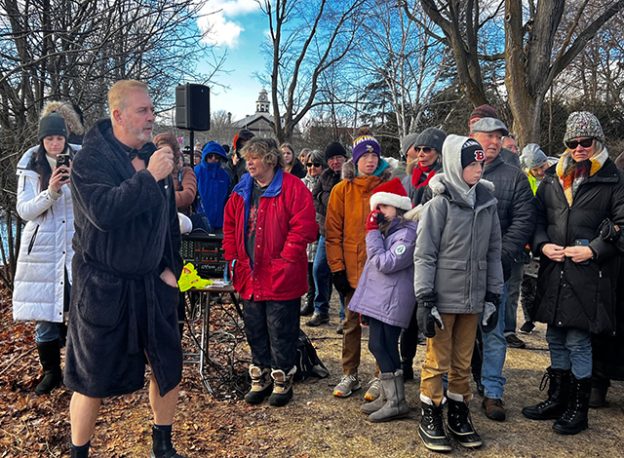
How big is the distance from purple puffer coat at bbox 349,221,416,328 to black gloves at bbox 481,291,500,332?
1.73 feet

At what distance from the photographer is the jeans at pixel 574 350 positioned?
3416mm

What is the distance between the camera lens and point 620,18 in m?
19.4

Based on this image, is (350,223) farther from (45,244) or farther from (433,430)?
(45,244)

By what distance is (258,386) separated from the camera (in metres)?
3.91

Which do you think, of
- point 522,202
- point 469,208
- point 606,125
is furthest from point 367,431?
point 606,125

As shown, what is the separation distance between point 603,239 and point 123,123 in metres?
3.13

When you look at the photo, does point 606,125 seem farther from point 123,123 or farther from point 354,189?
point 123,123

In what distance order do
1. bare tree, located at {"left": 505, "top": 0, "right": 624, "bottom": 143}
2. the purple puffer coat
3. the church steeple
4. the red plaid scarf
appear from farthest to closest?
the church steeple < bare tree, located at {"left": 505, "top": 0, "right": 624, "bottom": 143} < the red plaid scarf < the purple puffer coat

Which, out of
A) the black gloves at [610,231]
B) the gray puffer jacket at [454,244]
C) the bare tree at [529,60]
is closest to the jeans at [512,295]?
the black gloves at [610,231]

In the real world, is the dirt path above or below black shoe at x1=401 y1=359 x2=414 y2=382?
below

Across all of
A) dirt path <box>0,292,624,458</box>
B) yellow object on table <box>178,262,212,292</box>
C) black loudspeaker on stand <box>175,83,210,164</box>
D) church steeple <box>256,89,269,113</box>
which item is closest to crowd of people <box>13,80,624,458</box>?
dirt path <box>0,292,624,458</box>

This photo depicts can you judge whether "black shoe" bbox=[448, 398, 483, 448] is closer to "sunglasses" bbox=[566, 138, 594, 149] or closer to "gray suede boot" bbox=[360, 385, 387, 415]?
"gray suede boot" bbox=[360, 385, 387, 415]

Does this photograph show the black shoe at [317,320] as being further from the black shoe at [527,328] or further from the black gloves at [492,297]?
the black gloves at [492,297]

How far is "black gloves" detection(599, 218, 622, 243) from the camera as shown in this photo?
126 inches
